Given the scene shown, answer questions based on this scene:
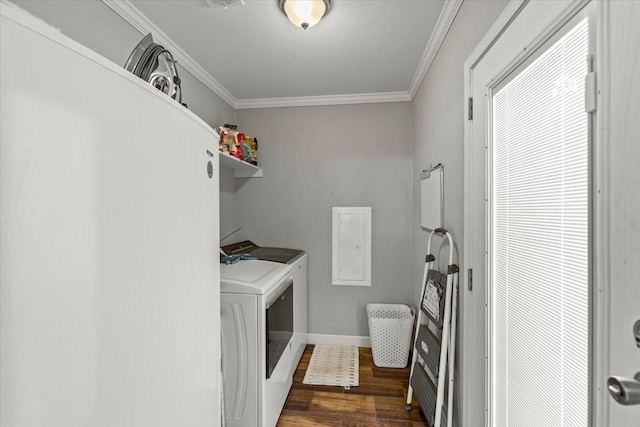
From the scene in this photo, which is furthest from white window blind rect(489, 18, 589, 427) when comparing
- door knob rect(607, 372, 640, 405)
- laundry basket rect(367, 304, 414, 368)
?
laundry basket rect(367, 304, 414, 368)

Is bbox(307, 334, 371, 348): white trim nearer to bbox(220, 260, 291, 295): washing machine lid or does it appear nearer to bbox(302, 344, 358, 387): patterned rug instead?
bbox(302, 344, 358, 387): patterned rug

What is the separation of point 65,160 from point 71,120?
6 centimetres

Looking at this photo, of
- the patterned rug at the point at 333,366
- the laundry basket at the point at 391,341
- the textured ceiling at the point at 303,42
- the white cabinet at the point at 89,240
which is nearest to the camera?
the white cabinet at the point at 89,240

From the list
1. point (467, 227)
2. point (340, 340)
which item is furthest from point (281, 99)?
point (340, 340)

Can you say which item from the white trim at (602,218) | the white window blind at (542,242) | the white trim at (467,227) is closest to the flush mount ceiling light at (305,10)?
the white trim at (467,227)

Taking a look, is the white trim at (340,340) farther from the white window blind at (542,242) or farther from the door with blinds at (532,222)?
the white window blind at (542,242)

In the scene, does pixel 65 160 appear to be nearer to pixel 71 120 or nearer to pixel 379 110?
pixel 71 120

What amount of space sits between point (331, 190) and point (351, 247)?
1.89 ft

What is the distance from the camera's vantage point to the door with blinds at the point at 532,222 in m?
0.73

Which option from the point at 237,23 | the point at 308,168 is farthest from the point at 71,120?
the point at 308,168

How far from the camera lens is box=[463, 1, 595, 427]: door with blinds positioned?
0.73 metres

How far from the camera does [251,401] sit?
153cm

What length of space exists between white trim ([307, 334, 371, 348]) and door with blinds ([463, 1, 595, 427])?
153cm

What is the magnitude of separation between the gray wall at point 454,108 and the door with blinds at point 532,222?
13cm
